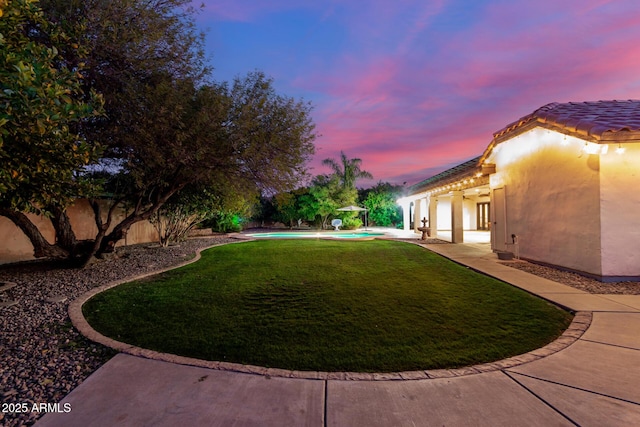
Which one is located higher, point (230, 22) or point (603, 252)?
point (230, 22)

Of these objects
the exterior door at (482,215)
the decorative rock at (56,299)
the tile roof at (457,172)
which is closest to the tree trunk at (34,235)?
the decorative rock at (56,299)

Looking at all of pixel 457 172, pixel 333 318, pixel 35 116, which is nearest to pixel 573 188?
pixel 333 318

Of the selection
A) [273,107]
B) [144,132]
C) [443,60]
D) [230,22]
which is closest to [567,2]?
[443,60]

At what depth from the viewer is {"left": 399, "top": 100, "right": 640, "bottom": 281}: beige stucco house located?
6082 mm

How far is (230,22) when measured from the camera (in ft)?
32.2

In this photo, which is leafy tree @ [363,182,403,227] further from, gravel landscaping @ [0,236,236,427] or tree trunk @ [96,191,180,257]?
gravel landscaping @ [0,236,236,427]

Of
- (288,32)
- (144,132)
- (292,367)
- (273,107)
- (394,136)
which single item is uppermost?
(288,32)

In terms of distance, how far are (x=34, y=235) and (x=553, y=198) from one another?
12.2 metres

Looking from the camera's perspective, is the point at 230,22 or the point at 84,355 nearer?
the point at 84,355

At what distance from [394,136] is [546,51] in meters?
11.1

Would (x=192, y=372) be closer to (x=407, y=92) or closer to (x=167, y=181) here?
(x=167, y=181)

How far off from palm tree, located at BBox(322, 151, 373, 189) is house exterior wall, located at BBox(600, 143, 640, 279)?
74.2 feet

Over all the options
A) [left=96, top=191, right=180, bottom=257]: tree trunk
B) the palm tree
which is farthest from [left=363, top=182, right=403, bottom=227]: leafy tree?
[left=96, top=191, right=180, bottom=257]: tree trunk

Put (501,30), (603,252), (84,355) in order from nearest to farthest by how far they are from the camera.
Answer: (84,355) → (603,252) → (501,30)
